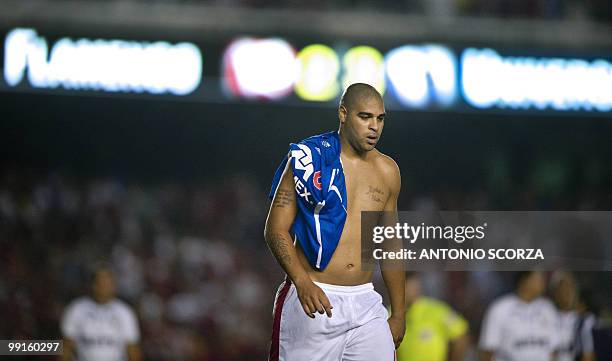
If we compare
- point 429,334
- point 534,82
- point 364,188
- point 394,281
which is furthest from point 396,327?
point 534,82

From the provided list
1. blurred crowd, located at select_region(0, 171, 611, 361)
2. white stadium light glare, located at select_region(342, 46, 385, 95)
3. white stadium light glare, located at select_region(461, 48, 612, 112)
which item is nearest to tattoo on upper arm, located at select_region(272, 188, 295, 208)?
blurred crowd, located at select_region(0, 171, 611, 361)

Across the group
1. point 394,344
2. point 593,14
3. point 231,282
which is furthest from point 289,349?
point 593,14

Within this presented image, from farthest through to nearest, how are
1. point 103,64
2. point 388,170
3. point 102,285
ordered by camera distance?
point 103,64, point 102,285, point 388,170

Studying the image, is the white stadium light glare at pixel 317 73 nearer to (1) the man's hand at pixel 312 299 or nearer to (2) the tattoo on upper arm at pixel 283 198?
(2) the tattoo on upper arm at pixel 283 198

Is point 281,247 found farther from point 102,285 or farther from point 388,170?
point 102,285

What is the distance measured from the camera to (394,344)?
5777 millimetres

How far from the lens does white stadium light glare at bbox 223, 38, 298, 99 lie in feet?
50.6

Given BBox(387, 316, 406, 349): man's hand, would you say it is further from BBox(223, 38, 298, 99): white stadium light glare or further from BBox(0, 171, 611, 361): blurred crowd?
BBox(223, 38, 298, 99): white stadium light glare

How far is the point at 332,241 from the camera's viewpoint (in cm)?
559

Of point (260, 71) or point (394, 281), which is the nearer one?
point (394, 281)

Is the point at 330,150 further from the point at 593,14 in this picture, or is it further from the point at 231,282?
the point at 593,14

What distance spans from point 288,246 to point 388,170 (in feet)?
2.65

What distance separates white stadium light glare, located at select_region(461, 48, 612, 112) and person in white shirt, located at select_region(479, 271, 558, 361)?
7052mm

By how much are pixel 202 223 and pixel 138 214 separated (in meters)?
0.97
